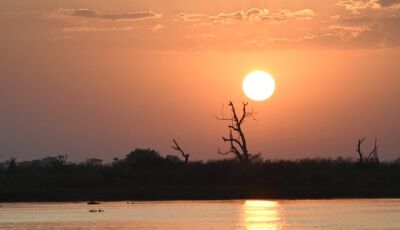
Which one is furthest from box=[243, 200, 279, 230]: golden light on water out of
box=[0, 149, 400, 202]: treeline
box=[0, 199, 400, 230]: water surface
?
box=[0, 149, 400, 202]: treeline

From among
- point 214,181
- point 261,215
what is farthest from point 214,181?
point 261,215

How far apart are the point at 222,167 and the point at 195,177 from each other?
80.7 inches

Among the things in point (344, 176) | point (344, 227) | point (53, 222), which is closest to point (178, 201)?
point (344, 176)

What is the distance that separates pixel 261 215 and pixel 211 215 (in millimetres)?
2606

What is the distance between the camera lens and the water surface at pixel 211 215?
160 ft

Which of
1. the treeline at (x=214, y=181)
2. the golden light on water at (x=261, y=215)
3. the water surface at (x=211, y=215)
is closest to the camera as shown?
the water surface at (x=211, y=215)

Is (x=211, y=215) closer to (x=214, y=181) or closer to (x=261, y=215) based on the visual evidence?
(x=261, y=215)

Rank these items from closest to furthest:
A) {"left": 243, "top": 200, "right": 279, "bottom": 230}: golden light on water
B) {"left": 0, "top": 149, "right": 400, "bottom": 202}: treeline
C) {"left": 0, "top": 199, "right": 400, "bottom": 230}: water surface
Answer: {"left": 0, "top": 199, "right": 400, "bottom": 230}: water surface → {"left": 243, "top": 200, "right": 279, "bottom": 230}: golden light on water → {"left": 0, "top": 149, "right": 400, "bottom": 202}: treeline

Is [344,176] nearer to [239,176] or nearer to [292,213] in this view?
[239,176]

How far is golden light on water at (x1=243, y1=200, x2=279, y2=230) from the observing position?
4956 centimetres

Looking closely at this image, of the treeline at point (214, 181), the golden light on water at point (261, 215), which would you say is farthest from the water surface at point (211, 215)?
the treeline at point (214, 181)

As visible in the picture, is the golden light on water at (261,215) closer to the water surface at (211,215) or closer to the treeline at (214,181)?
the water surface at (211,215)

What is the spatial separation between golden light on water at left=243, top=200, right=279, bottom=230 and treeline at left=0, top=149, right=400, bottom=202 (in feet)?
25.3

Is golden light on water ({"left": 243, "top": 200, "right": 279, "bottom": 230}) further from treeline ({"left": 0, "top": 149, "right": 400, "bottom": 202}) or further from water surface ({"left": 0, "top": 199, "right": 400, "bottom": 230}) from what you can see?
treeline ({"left": 0, "top": 149, "right": 400, "bottom": 202})
